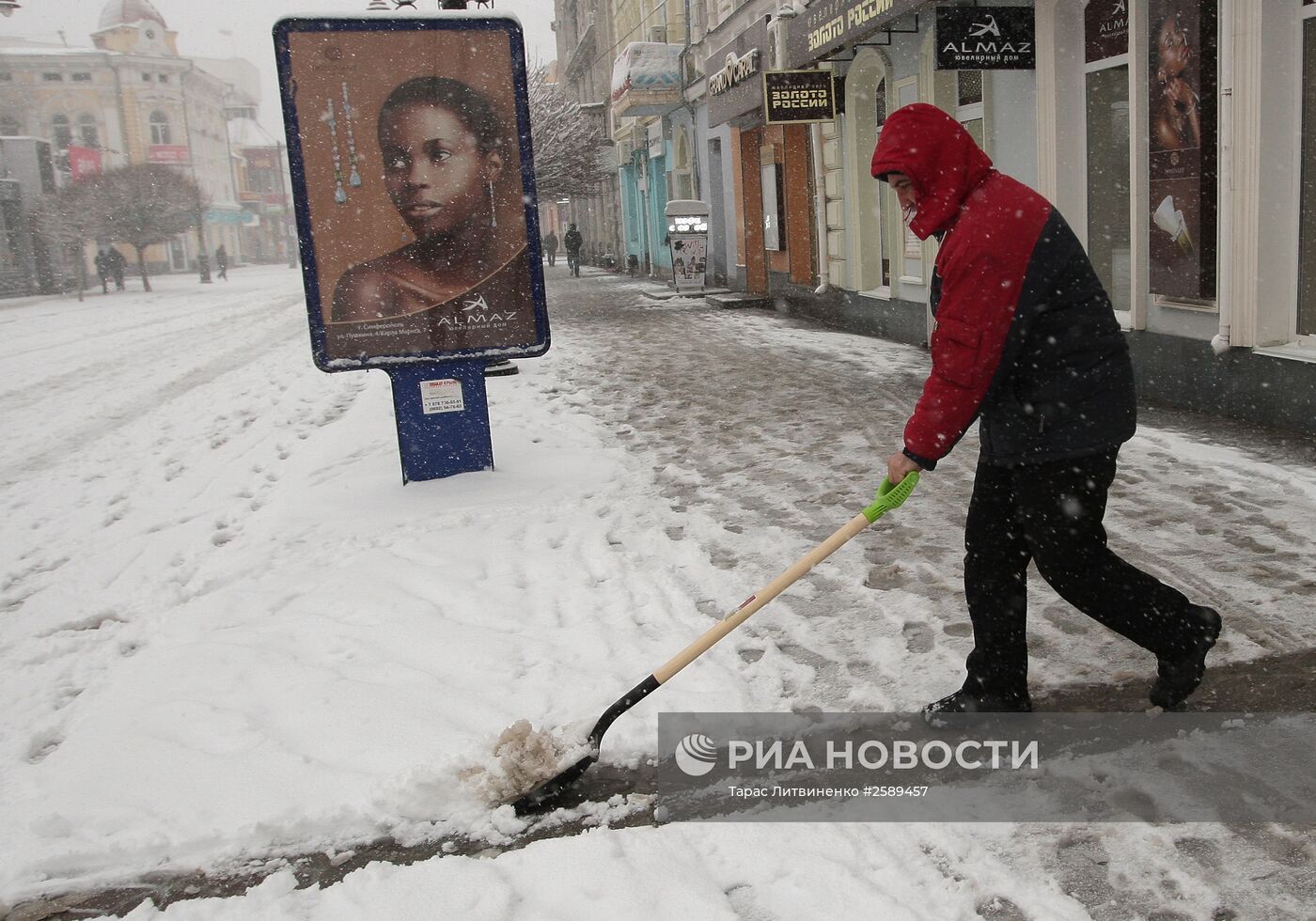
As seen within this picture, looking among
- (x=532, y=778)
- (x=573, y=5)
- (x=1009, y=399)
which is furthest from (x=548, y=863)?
(x=573, y=5)

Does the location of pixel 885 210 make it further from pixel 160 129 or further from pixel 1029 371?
pixel 160 129

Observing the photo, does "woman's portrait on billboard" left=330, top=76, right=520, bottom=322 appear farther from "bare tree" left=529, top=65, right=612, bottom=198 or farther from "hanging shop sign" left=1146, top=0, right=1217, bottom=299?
"bare tree" left=529, top=65, right=612, bottom=198

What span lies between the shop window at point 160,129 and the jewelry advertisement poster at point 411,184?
2936 inches

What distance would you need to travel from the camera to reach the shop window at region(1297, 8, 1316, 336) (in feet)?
22.0

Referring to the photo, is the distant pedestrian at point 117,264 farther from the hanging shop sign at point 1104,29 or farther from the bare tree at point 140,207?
the hanging shop sign at point 1104,29

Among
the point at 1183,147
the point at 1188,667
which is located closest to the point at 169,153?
the point at 1183,147

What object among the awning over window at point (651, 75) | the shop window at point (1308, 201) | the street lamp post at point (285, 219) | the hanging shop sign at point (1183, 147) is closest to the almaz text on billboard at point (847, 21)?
the hanging shop sign at point (1183, 147)

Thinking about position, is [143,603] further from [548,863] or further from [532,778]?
[548,863]

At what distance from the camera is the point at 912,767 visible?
314 centimetres

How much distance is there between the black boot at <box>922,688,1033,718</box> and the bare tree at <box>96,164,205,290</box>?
Result: 43.6 m

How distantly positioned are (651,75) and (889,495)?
865 inches

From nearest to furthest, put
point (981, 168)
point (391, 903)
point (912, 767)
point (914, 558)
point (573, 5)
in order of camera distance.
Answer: point (391, 903)
point (981, 168)
point (912, 767)
point (914, 558)
point (573, 5)

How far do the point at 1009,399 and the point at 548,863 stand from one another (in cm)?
170

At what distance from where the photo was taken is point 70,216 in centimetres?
4116
